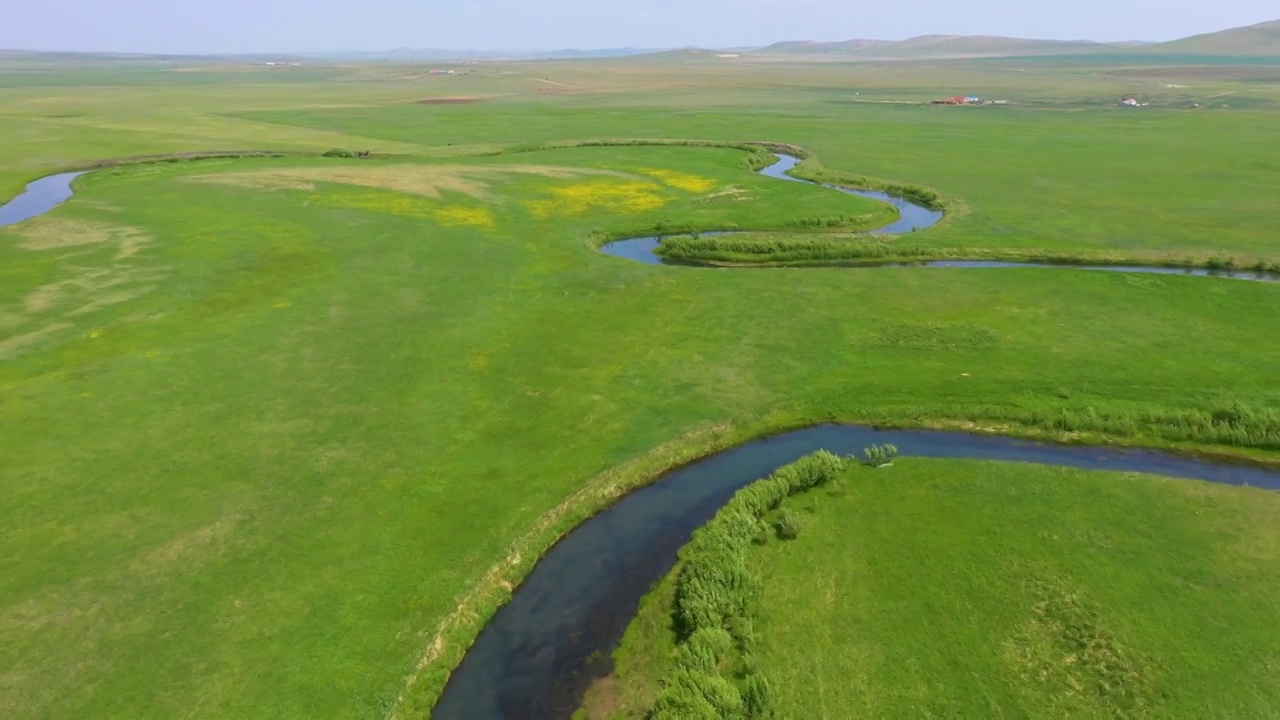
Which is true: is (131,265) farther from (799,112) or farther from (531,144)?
(799,112)

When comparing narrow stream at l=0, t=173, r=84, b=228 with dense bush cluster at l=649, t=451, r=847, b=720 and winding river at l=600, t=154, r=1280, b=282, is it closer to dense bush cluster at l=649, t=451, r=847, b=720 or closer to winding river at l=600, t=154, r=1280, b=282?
winding river at l=600, t=154, r=1280, b=282

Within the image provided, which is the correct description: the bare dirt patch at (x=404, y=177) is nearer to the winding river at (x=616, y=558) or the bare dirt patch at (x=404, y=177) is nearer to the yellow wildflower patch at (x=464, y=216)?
the yellow wildflower patch at (x=464, y=216)

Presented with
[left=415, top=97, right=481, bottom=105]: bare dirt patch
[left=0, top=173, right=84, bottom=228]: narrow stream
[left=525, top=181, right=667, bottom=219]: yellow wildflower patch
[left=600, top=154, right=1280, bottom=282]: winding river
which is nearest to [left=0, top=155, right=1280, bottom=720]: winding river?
[left=600, top=154, right=1280, bottom=282]: winding river

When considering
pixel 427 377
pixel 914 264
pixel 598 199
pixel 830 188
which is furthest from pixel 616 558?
pixel 830 188

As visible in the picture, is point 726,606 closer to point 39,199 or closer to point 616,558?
point 616,558

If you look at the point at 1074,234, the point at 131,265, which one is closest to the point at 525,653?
the point at 131,265

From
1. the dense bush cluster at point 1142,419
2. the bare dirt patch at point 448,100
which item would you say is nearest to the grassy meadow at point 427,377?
the dense bush cluster at point 1142,419
